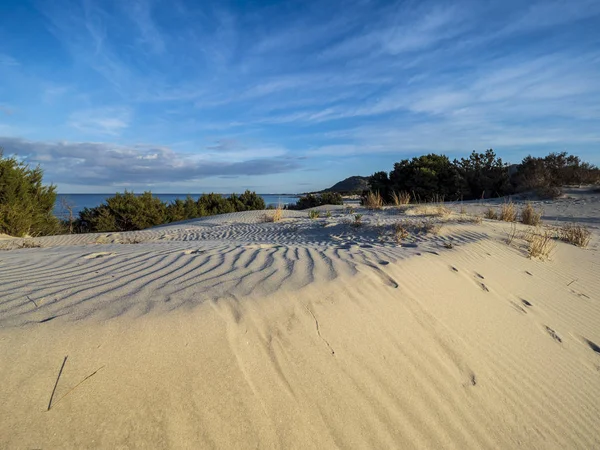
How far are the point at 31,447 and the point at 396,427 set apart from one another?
152 cm

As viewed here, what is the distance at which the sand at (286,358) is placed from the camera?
1.40 meters

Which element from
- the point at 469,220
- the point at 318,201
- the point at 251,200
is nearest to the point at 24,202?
the point at 251,200

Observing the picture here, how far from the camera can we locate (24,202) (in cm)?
1021

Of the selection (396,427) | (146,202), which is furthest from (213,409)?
(146,202)

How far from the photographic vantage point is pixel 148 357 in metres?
Result: 1.63

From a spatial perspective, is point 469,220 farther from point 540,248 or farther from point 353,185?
point 353,185

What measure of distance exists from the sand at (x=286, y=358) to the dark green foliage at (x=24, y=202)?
25.1 feet

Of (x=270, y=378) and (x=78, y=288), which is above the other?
(x=78, y=288)

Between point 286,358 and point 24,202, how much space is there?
1205 cm

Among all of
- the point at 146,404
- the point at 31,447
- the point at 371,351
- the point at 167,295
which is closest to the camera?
the point at 31,447

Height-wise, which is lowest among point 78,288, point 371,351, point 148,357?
point 371,351

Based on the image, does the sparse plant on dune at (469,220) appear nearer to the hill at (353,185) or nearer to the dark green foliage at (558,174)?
the dark green foliage at (558,174)

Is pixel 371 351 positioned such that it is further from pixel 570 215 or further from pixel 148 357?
pixel 570 215

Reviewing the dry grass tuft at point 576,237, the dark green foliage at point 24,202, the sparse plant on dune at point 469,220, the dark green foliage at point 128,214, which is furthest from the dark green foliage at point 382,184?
the dark green foliage at point 24,202
